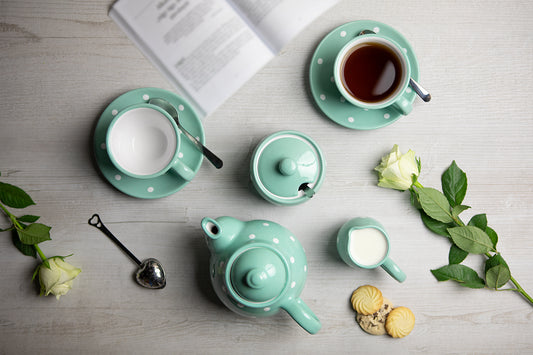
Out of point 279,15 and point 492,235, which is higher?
point 279,15

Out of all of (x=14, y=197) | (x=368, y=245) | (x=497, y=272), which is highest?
(x=14, y=197)

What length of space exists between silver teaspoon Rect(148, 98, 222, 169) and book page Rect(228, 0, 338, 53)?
244 millimetres

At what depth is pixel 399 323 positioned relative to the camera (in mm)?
823

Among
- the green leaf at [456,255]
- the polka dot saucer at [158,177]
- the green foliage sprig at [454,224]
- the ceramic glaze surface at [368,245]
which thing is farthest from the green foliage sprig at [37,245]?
the green leaf at [456,255]

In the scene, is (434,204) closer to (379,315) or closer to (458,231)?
(458,231)

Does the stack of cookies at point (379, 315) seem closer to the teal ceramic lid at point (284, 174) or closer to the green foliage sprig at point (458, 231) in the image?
the green foliage sprig at point (458, 231)

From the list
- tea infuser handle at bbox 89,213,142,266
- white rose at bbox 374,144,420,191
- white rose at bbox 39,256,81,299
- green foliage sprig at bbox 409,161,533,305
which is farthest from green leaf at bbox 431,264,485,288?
white rose at bbox 39,256,81,299

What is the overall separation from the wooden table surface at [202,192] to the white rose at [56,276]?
0.12ft

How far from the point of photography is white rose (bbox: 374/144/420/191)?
79 centimetres

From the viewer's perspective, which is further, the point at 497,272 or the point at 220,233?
the point at 497,272

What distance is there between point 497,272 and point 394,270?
24cm

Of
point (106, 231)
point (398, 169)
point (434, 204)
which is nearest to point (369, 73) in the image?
point (398, 169)

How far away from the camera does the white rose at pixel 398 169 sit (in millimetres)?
785

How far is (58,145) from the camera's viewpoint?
82 centimetres
